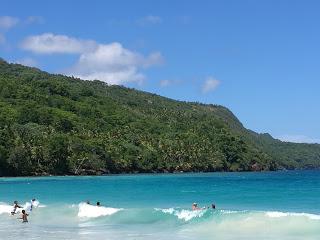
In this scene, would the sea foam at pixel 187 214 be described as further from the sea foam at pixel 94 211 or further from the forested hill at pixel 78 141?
the forested hill at pixel 78 141

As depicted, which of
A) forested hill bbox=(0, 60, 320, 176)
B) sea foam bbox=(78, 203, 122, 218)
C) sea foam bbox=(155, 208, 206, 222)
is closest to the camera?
sea foam bbox=(155, 208, 206, 222)

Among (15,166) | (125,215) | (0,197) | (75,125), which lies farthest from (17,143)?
(125,215)

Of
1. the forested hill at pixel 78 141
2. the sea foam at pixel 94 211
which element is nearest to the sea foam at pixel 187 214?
the sea foam at pixel 94 211

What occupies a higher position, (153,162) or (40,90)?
(40,90)

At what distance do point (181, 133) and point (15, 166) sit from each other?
86.9m

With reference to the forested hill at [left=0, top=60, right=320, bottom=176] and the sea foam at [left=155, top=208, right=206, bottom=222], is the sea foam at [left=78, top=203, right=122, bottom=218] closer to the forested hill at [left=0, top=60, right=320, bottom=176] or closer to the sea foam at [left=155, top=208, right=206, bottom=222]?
the sea foam at [left=155, top=208, right=206, bottom=222]

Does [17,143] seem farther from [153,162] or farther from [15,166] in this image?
[153,162]

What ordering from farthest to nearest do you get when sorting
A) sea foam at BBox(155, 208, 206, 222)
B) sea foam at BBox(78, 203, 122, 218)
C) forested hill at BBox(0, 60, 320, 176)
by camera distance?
forested hill at BBox(0, 60, 320, 176)
sea foam at BBox(78, 203, 122, 218)
sea foam at BBox(155, 208, 206, 222)

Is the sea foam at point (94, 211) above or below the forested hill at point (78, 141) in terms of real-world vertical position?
below

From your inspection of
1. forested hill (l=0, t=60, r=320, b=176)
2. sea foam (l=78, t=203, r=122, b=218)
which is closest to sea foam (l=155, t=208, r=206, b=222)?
sea foam (l=78, t=203, r=122, b=218)

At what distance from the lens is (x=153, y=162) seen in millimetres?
165000

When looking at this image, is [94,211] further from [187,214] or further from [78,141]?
[78,141]

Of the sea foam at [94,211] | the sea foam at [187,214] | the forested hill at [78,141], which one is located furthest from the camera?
the forested hill at [78,141]

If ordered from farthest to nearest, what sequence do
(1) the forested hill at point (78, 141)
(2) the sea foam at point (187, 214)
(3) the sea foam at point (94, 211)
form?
1. (1) the forested hill at point (78, 141)
2. (3) the sea foam at point (94, 211)
3. (2) the sea foam at point (187, 214)
